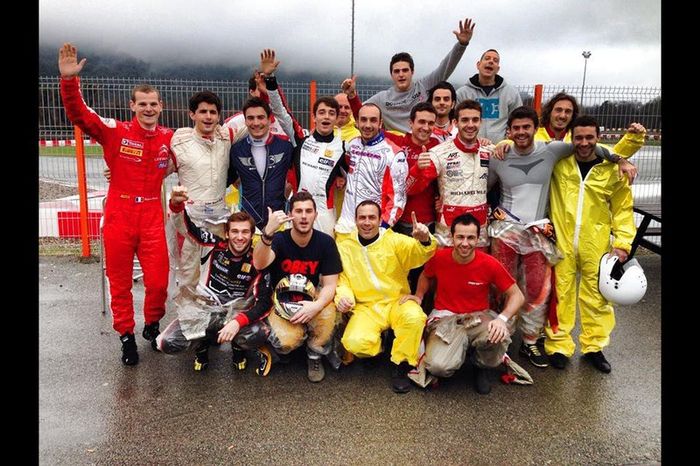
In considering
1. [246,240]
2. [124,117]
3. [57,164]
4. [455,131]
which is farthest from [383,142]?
[57,164]

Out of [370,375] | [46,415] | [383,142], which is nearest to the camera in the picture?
[46,415]

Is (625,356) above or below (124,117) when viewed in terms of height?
below

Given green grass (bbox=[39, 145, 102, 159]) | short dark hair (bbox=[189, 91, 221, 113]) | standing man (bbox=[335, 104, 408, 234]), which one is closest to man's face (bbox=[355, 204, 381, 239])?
standing man (bbox=[335, 104, 408, 234])

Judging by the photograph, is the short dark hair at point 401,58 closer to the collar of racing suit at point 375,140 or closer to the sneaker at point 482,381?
the collar of racing suit at point 375,140

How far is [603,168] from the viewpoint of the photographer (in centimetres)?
392

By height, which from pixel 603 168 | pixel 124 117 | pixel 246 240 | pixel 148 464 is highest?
pixel 124 117

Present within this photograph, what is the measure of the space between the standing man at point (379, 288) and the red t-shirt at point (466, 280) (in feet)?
0.47

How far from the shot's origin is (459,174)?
4008mm

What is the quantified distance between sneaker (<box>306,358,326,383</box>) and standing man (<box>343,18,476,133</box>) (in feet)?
7.80

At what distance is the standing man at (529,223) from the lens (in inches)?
156

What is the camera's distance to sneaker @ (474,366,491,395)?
11.6ft

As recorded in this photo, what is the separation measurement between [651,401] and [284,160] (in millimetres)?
3207

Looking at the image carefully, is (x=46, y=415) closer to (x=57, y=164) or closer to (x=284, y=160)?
(x=284, y=160)

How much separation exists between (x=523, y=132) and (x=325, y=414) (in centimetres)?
251
